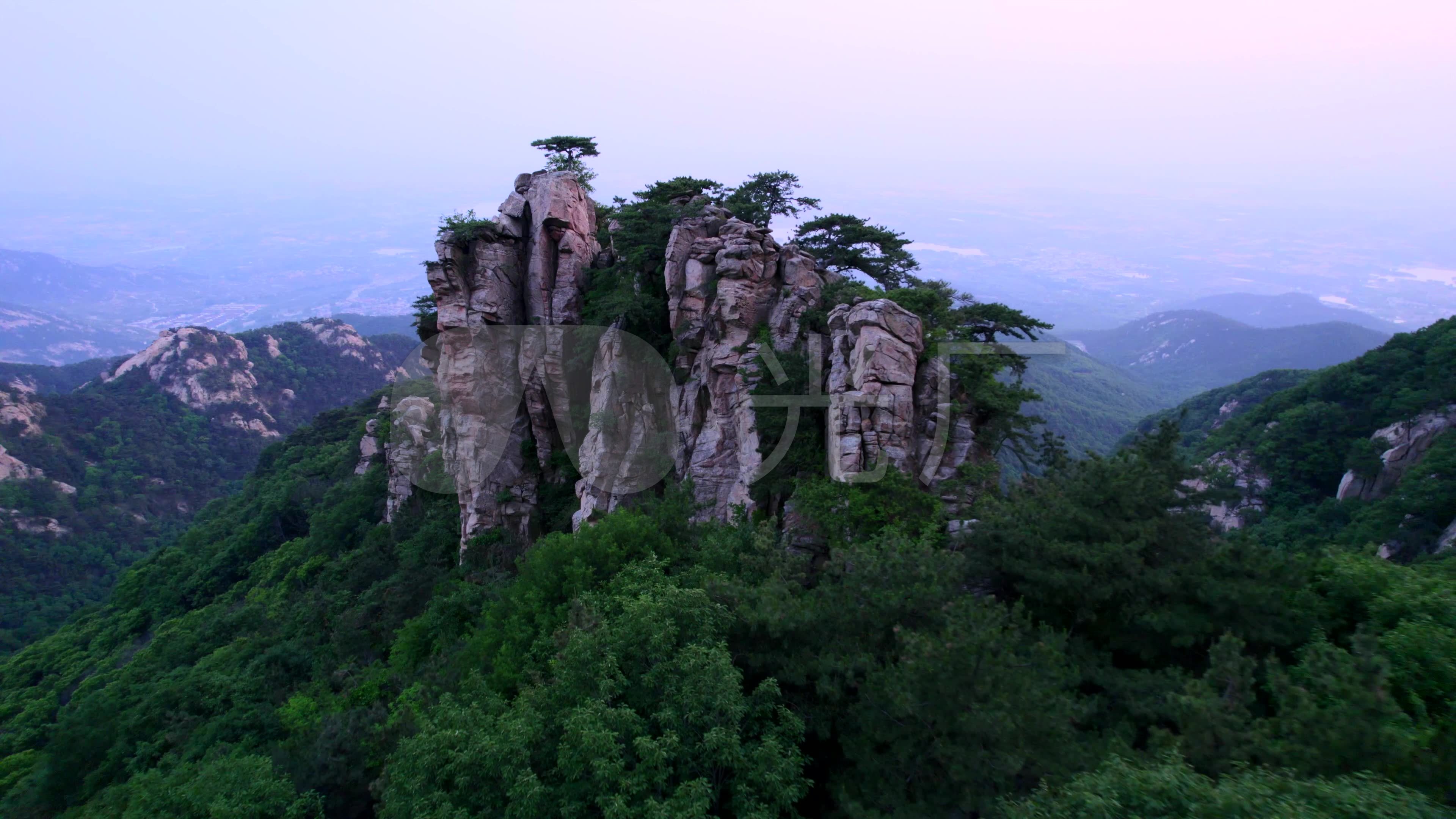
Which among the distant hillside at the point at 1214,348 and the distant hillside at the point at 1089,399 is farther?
the distant hillside at the point at 1214,348

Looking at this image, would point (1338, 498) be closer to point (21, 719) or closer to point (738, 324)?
point (738, 324)

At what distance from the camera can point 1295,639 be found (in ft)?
32.4

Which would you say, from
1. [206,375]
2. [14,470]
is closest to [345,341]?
[206,375]

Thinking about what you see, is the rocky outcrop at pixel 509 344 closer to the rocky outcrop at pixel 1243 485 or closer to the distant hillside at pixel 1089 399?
the rocky outcrop at pixel 1243 485

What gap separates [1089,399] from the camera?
80.4 m

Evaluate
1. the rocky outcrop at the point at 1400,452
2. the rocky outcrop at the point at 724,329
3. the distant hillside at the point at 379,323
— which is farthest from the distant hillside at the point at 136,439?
the rocky outcrop at the point at 1400,452

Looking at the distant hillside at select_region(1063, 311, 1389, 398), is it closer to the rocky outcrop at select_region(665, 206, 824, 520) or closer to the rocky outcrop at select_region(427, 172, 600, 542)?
the rocky outcrop at select_region(665, 206, 824, 520)

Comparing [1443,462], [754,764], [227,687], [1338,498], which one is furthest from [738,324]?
[1338,498]

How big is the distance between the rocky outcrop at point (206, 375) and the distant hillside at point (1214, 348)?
129455 millimetres

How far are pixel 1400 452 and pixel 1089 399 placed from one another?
2129 inches

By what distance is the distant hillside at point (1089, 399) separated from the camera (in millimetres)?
64500

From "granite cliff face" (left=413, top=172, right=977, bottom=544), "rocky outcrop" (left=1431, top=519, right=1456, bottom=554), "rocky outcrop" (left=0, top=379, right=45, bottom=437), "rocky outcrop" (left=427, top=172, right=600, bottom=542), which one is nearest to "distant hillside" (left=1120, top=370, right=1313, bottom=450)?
"rocky outcrop" (left=1431, top=519, right=1456, bottom=554)

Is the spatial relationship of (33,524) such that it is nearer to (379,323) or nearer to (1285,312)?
(379,323)

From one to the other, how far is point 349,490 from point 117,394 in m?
67.9
